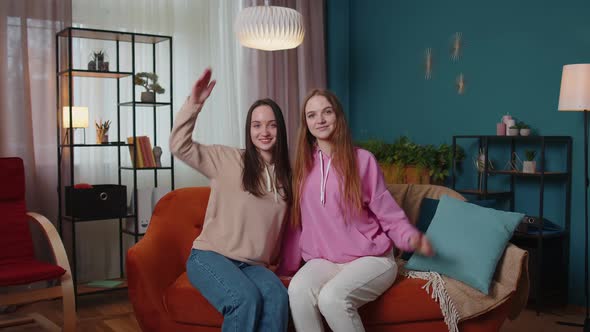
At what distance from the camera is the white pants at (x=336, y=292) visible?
2.25 meters

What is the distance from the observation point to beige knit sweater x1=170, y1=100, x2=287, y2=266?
2.47 m

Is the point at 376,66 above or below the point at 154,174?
above

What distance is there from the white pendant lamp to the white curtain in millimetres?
688

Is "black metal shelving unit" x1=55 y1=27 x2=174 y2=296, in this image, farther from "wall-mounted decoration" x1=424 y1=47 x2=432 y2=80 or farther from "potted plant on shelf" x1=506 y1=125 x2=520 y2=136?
"potted plant on shelf" x1=506 y1=125 x2=520 y2=136

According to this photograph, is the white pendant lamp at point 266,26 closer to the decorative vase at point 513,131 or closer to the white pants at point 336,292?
the decorative vase at point 513,131

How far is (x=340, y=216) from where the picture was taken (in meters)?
2.47

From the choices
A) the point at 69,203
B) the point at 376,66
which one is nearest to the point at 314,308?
the point at 69,203

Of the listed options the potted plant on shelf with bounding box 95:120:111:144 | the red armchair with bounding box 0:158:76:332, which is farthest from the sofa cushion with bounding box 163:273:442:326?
the potted plant on shelf with bounding box 95:120:111:144

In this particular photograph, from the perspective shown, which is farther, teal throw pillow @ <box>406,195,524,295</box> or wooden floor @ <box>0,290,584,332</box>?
wooden floor @ <box>0,290,584,332</box>

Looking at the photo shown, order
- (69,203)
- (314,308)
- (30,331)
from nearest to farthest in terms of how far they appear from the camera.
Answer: (314,308), (30,331), (69,203)

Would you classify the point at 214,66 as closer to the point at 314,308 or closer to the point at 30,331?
the point at 30,331

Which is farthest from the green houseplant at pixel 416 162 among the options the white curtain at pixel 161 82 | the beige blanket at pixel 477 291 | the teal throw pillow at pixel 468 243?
the beige blanket at pixel 477 291

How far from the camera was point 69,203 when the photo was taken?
388 centimetres

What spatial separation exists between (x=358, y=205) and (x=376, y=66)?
3030 millimetres
